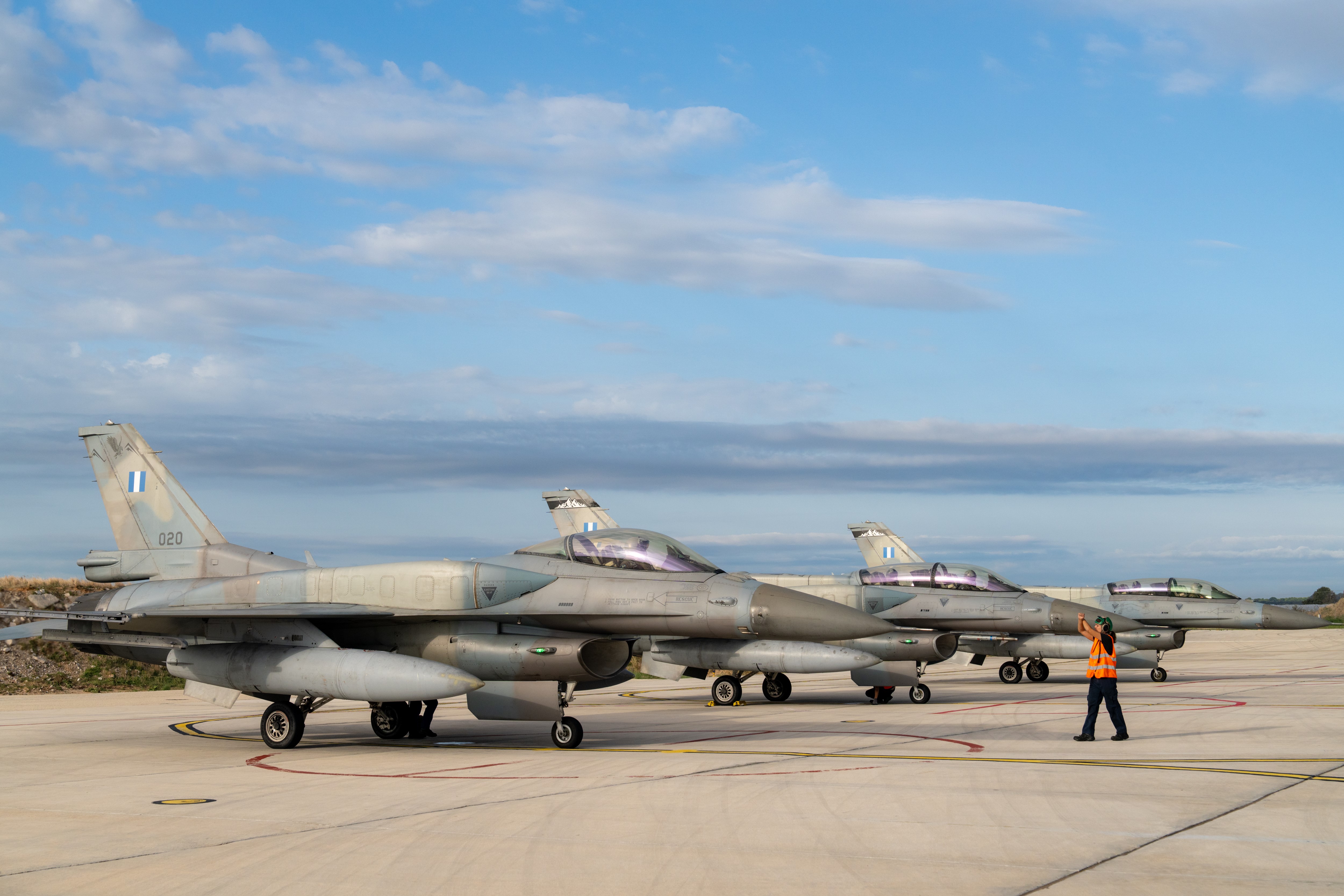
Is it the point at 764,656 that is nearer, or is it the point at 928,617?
the point at 764,656

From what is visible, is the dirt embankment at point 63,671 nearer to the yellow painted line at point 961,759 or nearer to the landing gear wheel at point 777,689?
the landing gear wheel at point 777,689

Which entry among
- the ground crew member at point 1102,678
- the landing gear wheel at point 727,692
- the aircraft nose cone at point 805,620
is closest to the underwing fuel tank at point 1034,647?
the landing gear wheel at point 727,692

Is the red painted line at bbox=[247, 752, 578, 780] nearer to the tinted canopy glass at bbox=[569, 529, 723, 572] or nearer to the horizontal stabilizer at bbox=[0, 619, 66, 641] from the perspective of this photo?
the tinted canopy glass at bbox=[569, 529, 723, 572]

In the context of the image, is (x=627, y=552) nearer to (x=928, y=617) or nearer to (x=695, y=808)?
(x=695, y=808)

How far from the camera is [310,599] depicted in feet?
47.7

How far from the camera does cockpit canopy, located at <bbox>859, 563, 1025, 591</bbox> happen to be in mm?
25359

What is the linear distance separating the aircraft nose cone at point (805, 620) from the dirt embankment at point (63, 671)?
62.8ft

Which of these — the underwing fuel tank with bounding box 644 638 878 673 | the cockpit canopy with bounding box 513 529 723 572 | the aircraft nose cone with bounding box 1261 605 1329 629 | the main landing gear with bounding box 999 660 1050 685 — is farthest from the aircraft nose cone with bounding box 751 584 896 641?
the aircraft nose cone with bounding box 1261 605 1329 629

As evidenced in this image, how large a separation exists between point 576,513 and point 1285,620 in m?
18.6

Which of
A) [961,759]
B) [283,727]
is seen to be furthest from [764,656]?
[283,727]

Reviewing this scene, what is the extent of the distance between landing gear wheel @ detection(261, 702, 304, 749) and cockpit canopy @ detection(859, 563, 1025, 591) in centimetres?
1390

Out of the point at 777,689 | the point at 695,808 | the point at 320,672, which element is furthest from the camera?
the point at 777,689

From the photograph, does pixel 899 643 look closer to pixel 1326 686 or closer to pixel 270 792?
pixel 1326 686

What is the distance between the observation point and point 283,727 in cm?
1445
